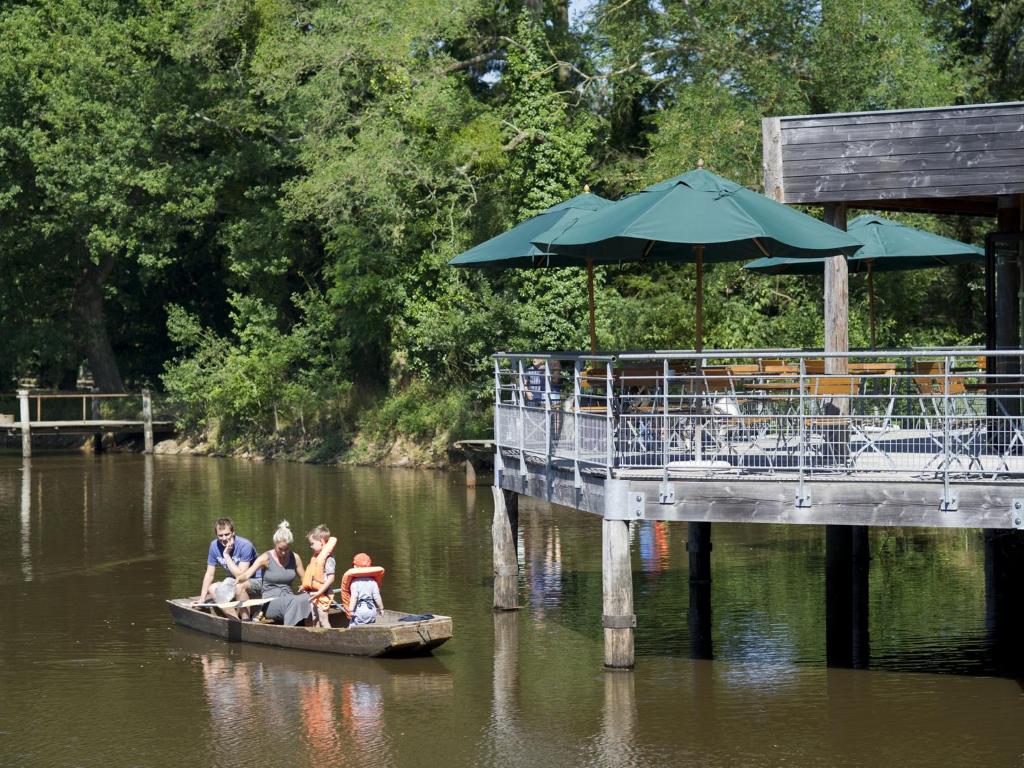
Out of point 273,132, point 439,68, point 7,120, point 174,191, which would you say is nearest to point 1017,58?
point 439,68

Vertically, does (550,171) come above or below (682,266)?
above

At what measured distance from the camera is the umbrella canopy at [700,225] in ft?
56.2

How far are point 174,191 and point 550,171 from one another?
13700 mm

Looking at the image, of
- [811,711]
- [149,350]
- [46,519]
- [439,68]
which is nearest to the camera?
[811,711]

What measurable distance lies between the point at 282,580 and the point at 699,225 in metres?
6.81

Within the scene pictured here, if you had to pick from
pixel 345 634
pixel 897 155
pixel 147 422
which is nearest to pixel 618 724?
pixel 345 634

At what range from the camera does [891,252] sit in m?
23.8

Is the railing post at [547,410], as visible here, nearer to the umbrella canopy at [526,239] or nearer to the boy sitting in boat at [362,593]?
the umbrella canopy at [526,239]

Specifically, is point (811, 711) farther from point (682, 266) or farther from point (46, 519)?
point (682, 266)

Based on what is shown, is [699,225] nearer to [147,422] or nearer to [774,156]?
[774,156]

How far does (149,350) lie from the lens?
59.4 metres

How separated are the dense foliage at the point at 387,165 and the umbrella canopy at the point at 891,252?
9528 mm

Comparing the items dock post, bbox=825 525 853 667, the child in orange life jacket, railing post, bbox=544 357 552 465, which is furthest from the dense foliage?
the child in orange life jacket

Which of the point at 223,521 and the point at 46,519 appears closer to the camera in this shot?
the point at 223,521
